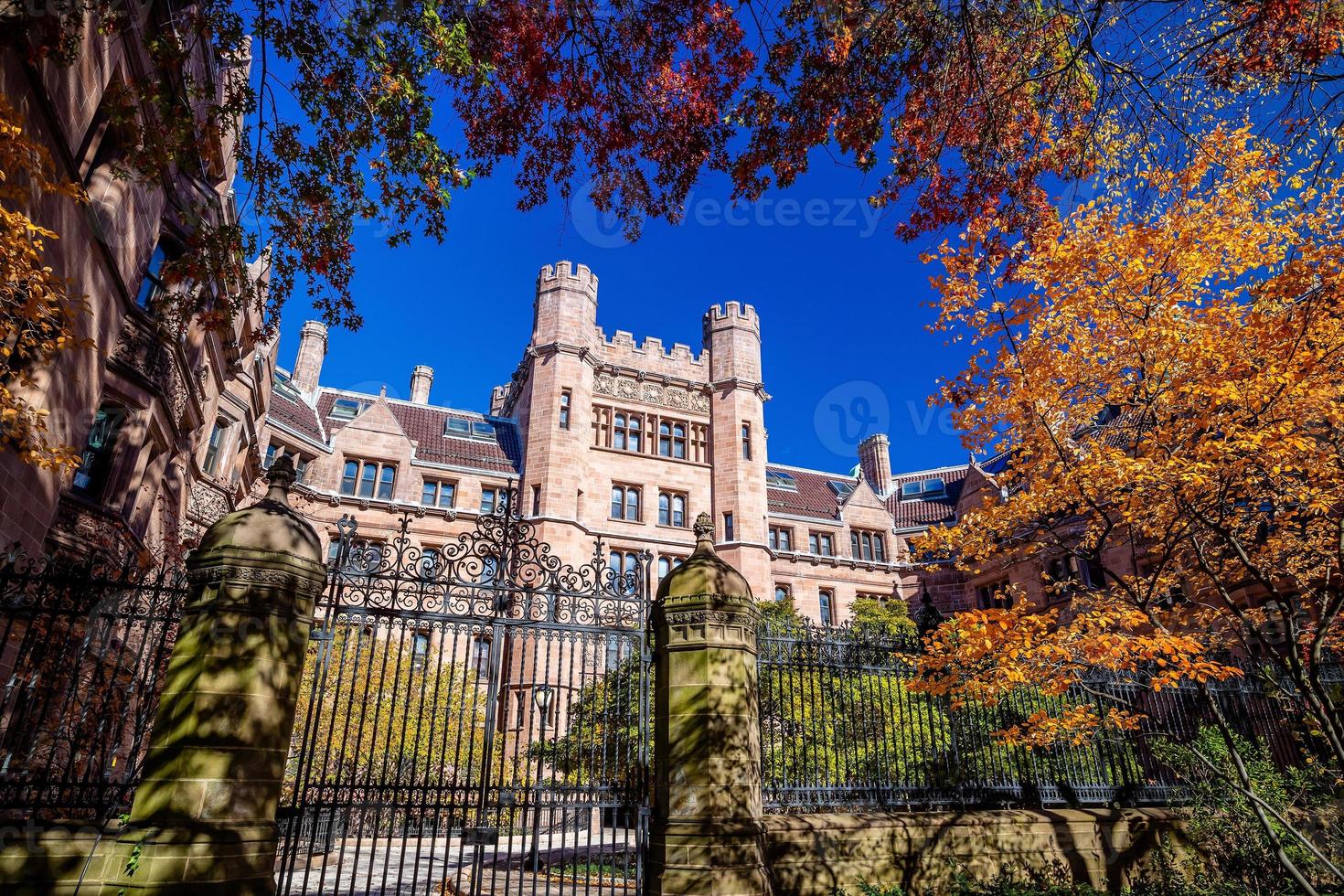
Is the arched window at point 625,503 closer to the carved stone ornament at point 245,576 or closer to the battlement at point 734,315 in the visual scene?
the battlement at point 734,315

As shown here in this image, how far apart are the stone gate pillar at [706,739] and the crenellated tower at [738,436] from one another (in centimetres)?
2280

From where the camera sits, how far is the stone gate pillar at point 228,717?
5395 mm

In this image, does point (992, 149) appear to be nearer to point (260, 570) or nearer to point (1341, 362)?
point (1341, 362)

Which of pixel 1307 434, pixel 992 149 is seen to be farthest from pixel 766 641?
pixel 1307 434

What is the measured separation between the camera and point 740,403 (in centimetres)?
3347

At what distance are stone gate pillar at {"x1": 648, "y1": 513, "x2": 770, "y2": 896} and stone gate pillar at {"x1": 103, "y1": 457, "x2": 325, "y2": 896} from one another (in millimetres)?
3417

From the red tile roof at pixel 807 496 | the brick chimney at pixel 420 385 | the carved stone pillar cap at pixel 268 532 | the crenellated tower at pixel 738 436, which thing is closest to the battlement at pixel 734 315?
the crenellated tower at pixel 738 436

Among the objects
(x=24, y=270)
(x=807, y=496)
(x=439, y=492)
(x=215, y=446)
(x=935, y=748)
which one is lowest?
(x=935, y=748)

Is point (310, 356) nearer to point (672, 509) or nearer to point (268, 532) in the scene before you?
point (672, 509)

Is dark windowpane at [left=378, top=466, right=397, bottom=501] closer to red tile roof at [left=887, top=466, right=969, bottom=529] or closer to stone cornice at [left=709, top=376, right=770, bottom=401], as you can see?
stone cornice at [left=709, top=376, right=770, bottom=401]

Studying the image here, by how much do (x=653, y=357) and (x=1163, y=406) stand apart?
25.9 metres

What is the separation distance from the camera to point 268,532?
6441mm

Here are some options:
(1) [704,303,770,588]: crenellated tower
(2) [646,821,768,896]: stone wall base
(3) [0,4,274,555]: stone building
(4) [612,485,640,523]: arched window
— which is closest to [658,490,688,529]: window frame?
(4) [612,485,640,523]: arched window

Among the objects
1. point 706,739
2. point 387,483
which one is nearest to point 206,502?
point 387,483
